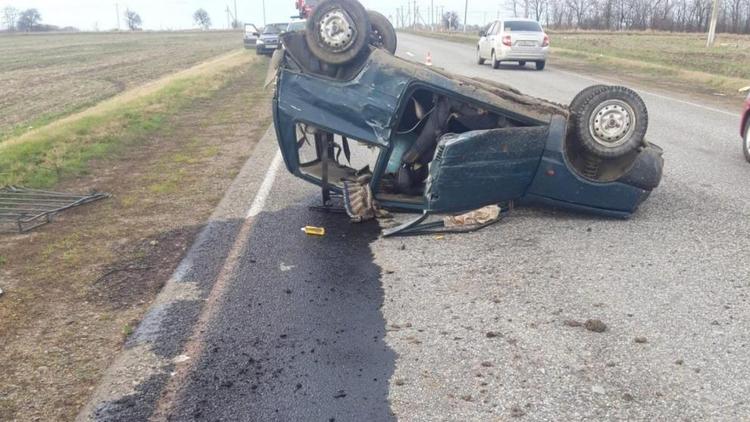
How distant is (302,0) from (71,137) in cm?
1807

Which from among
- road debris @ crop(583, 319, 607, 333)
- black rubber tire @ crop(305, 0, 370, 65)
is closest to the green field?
black rubber tire @ crop(305, 0, 370, 65)

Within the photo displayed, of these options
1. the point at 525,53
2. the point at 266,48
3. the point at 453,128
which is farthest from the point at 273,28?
the point at 453,128

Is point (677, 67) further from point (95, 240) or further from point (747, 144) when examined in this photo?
point (95, 240)

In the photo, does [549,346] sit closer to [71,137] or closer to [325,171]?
[325,171]

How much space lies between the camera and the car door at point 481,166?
5754mm

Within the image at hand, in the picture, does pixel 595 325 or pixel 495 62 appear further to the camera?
pixel 495 62

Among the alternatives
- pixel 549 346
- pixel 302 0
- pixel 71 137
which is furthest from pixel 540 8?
pixel 549 346

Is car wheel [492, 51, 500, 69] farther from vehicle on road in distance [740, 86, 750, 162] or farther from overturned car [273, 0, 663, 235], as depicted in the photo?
overturned car [273, 0, 663, 235]

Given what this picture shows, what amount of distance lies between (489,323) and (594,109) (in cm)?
271

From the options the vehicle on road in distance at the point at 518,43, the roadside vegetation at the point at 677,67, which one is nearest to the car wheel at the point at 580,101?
the roadside vegetation at the point at 677,67

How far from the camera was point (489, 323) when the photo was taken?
13.9 feet

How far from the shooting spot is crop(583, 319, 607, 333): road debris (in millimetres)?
4070

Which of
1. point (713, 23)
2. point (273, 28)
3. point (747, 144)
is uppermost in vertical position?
point (273, 28)

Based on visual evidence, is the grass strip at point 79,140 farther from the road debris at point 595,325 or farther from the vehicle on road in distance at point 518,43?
the vehicle on road in distance at point 518,43
